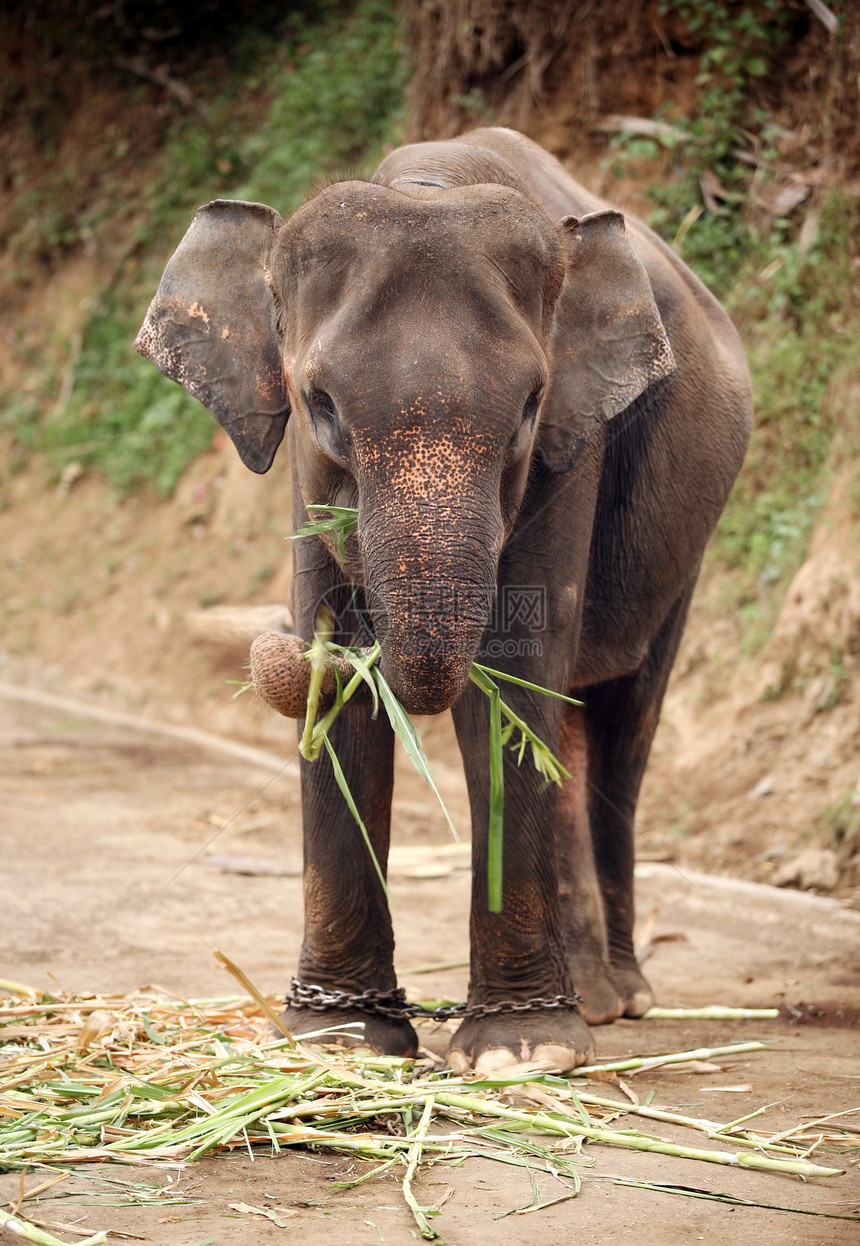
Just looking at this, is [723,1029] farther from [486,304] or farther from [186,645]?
[186,645]

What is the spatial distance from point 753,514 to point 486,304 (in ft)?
16.9

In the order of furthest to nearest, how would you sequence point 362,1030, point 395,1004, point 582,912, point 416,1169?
point 582,912, point 395,1004, point 362,1030, point 416,1169

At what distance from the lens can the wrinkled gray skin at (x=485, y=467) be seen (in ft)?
10.0

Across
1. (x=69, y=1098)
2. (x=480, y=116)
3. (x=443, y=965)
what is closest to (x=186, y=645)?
(x=480, y=116)

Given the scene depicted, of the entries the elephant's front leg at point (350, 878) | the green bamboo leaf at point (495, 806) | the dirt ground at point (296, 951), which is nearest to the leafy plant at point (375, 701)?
the green bamboo leaf at point (495, 806)

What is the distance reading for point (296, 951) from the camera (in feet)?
17.4

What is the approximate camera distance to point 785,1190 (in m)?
2.90

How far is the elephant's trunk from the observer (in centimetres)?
295

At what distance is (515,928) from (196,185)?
41.2 feet

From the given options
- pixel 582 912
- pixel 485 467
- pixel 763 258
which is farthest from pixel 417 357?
pixel 763 258

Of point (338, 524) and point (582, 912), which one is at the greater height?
point (338, 524)

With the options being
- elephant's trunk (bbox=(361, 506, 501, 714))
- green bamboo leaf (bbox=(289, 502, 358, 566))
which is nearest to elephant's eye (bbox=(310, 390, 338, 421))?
green bamboo leaf (bbox=(289, 502, 358, 566))

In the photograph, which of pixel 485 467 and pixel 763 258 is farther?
pixel 763 258

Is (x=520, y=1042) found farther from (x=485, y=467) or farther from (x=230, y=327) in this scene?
(x=230, y=327)
